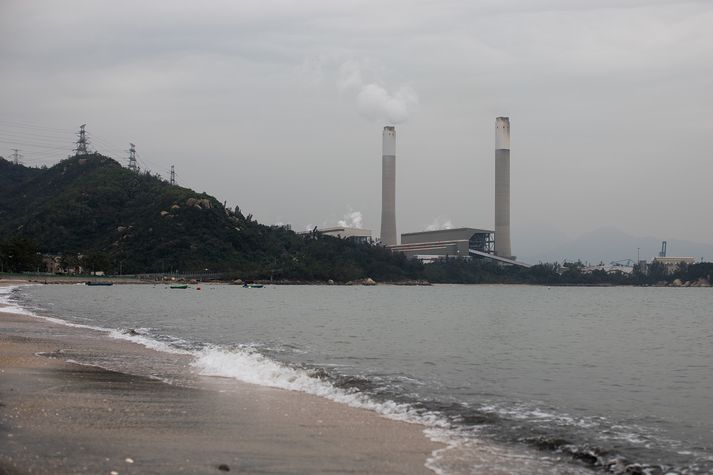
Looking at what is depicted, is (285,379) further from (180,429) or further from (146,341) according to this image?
(146,341)

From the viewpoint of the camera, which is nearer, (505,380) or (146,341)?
(505,380)

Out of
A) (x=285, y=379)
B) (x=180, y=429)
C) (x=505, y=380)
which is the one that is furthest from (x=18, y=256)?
(x=180, y=429)

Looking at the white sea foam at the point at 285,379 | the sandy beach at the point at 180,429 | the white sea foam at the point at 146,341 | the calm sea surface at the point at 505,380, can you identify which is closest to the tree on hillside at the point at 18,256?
the calm sea surface at the point at 505,380

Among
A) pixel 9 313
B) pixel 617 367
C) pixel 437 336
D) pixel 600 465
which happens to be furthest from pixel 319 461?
pixel 9 313

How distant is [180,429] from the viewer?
1339 centimetres

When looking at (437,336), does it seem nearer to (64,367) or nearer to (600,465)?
(64,367)

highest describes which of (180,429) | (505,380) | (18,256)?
(18,256)

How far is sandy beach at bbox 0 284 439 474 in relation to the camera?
10898mm

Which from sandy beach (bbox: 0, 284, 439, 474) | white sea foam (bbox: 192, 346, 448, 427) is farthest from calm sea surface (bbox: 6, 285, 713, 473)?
sandy beach (bbox: 0, 284, 439, 474)

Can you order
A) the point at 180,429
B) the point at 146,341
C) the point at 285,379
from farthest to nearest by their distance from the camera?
the point at 146,341 < the point at 285,379 < the point at 180,429

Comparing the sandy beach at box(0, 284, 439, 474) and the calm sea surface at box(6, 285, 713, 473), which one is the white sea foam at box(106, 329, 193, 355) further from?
the sandy beach at box(0, 284, 439, 474)

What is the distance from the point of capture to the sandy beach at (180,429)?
10.9m

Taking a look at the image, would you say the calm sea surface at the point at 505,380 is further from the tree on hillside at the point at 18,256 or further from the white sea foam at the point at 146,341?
the tree on hillside at the point at 18,256

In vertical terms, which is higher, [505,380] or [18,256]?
[18,256]
